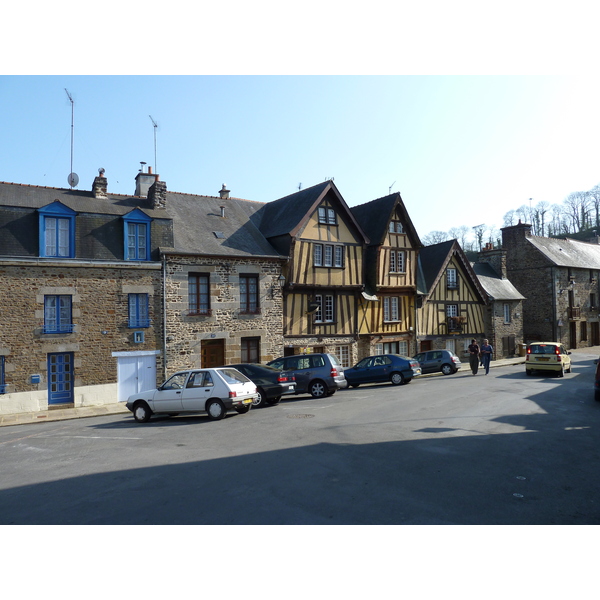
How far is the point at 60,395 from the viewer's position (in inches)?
701

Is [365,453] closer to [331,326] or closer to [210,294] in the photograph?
[210,294]

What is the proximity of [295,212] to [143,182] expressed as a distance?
7465mm

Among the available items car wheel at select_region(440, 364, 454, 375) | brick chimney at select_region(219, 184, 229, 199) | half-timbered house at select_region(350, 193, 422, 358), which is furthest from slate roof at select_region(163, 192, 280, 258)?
car wheel at select_region(440, 364, 454, 375)

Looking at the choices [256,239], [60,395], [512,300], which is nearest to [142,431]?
[60,395]

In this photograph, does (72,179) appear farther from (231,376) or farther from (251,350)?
(231,376)

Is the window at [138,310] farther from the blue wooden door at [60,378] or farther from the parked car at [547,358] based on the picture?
the parked car at [547,358]

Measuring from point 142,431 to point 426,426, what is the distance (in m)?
6.87

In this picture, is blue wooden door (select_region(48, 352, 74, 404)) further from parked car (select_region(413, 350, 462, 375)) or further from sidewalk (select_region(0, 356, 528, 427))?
parked car (select_region(413, 350, 462, 375))

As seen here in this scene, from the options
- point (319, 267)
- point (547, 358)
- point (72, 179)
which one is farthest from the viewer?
point (319, 267)

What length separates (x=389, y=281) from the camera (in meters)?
27.1

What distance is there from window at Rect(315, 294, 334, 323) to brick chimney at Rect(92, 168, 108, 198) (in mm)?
10973

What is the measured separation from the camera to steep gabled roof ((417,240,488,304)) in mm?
29797

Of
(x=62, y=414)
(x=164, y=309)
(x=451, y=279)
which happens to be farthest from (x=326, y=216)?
(x=62, y=414)

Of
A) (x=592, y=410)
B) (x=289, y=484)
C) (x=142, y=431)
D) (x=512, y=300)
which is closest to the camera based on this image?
(x=289, y=484)
